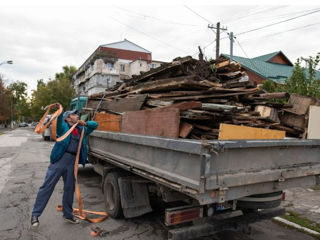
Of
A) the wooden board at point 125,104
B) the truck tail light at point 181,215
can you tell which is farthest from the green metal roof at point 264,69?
the truck tail light at point 181,215

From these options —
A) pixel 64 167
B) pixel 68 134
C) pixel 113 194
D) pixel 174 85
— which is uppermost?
pixel 174 85

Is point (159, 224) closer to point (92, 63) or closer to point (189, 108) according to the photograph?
point (189, 108)

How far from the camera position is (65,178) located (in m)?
4.32

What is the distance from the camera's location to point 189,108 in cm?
320

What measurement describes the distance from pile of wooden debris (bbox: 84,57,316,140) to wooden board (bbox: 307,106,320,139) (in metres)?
0.18

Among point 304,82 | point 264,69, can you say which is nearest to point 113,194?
point 304,82

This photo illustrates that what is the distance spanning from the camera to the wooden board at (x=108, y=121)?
4629mm

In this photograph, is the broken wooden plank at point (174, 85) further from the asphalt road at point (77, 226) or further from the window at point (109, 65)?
the window at point (109, 65)

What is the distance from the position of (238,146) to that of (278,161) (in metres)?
0.77

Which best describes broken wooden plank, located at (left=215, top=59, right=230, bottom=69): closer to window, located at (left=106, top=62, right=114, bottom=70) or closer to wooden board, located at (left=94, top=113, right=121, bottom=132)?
wooden board, located at (left=94, top=113, right=121, bottom=132)

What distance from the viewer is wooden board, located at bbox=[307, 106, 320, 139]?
3728 mm

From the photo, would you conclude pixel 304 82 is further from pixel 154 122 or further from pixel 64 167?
pixel 64 167

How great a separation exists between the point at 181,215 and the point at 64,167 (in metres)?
2.25

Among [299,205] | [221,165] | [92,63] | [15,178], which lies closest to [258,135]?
[221,165]
